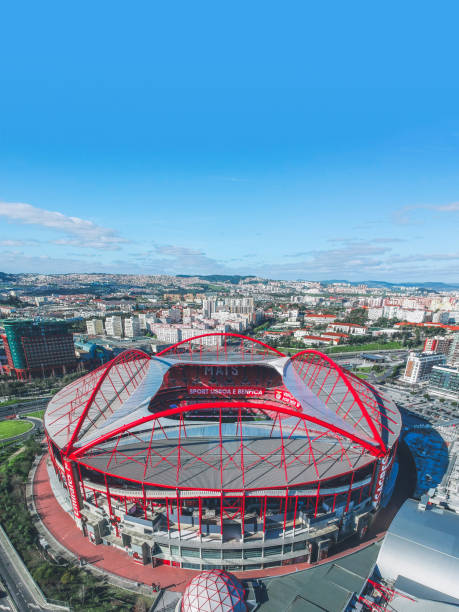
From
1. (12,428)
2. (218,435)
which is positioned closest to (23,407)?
(12,428)

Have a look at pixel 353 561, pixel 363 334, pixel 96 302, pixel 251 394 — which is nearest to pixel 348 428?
pixel 353 561

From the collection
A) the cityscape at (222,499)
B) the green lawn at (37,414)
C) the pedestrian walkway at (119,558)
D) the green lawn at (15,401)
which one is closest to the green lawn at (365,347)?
the cityscape at (222,499)

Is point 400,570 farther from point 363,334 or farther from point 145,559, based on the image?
point 363,334

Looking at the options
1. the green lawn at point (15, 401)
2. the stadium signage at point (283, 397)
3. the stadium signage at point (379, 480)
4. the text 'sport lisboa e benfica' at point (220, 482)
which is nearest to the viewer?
the text 'sport lisboa e benfica' at point (220, 482)

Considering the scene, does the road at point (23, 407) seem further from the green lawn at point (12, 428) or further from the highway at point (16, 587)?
the highway at point (16, 587)

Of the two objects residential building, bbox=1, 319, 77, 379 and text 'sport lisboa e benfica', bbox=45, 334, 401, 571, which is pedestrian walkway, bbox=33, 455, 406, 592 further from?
residential building, bbox=1, 319, 77, 379
